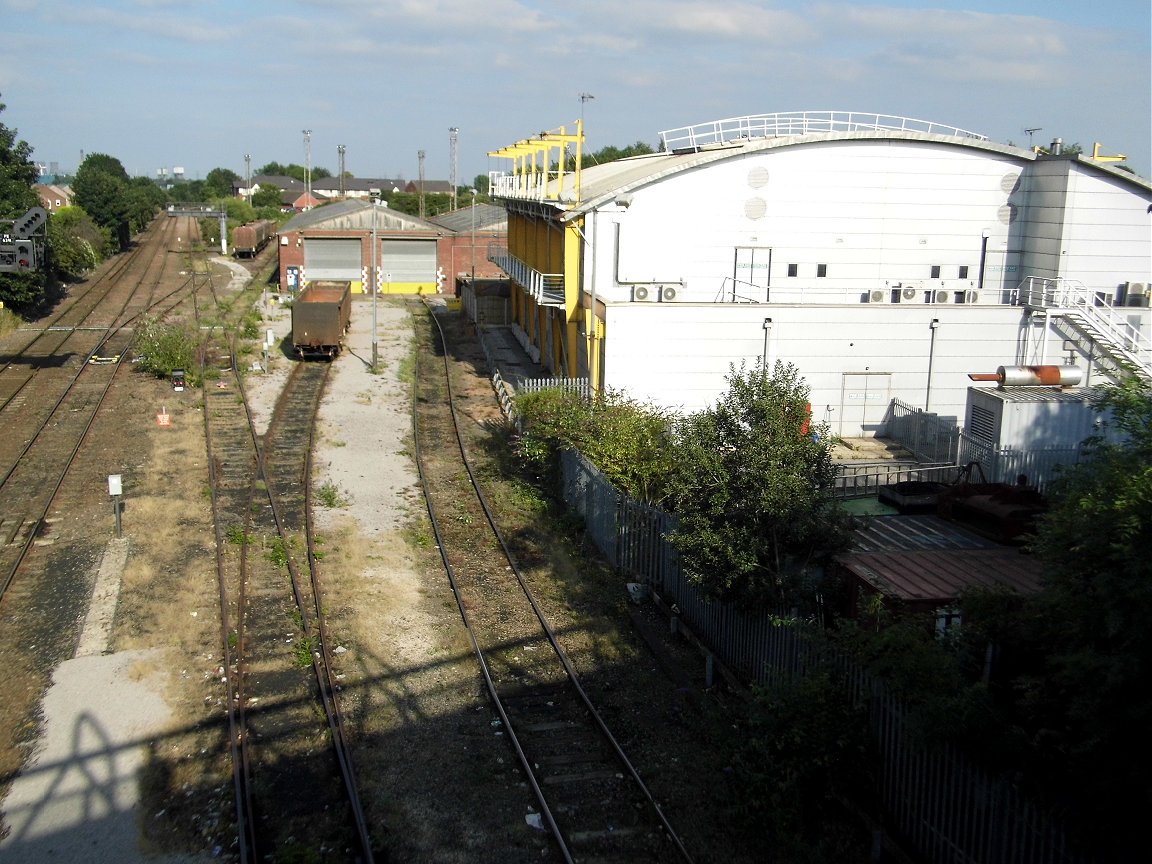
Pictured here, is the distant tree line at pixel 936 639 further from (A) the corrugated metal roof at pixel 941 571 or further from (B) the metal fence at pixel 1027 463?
(B) the metal fence at pixel 1027 463

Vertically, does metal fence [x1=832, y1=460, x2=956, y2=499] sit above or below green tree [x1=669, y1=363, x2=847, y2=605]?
below

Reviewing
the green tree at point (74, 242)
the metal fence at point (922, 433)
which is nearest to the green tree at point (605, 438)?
the metal fence at point (922, 433)

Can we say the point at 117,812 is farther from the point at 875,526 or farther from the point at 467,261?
the point at 467,261

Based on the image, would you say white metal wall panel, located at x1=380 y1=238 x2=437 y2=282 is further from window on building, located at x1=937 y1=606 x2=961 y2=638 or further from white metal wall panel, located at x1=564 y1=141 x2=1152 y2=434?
window on building, located at x1=937 y1=606 x2=961 y2=638

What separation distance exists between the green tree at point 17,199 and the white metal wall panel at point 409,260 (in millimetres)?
15957

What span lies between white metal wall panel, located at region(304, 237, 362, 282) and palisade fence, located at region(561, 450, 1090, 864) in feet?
127

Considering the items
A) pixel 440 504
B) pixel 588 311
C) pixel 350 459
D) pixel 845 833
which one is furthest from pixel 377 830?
pixel 588 311

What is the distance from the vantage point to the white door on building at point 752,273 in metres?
24.8

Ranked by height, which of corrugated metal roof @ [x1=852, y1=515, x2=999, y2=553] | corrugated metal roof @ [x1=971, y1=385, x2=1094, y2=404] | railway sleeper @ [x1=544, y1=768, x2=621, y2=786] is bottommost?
railway sleeper @ [x1=544, y1=768, x2=621, y2=786]

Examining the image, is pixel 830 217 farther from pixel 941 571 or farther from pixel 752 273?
pixel 941 571

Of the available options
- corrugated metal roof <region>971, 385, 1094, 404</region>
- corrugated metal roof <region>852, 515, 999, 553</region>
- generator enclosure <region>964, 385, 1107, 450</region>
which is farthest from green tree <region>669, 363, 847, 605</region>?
corrugated metal roof <region>971, 385, 1094, 404</region>

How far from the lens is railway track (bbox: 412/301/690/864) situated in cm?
840

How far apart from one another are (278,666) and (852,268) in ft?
62.7

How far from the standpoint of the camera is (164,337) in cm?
2822
